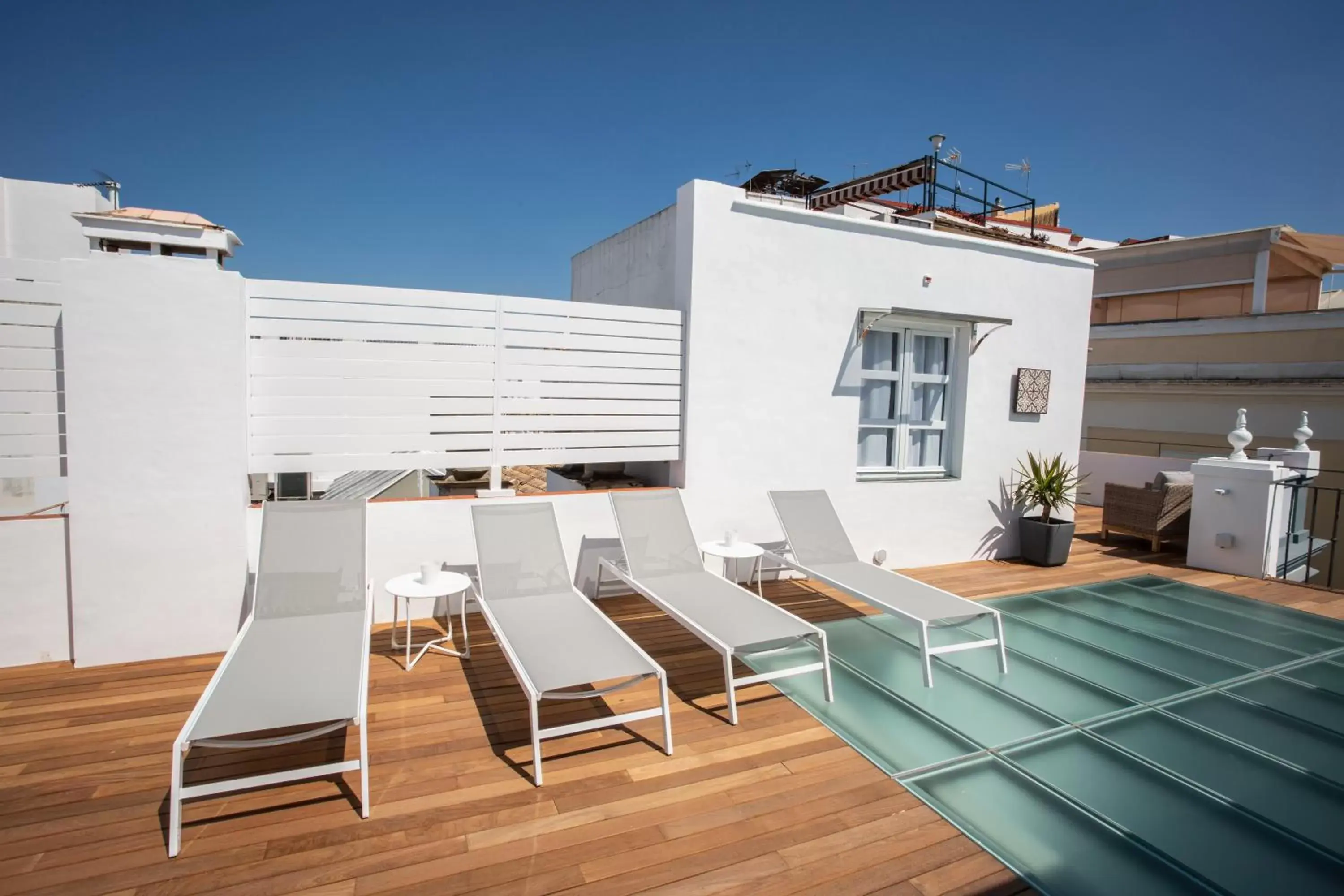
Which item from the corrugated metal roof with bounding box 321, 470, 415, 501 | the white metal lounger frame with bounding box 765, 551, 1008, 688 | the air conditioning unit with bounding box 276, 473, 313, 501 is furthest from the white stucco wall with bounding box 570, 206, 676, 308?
the air conditioning unit with bounding box 276, 473, 313, 501

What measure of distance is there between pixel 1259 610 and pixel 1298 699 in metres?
2.69

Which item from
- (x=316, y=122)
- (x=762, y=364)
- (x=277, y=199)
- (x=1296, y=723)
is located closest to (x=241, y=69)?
(x=316, y=122)

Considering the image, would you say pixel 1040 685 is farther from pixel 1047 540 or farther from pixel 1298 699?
pixel 1047 540

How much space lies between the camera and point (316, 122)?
17531 millimetres

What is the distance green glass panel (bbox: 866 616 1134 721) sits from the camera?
430 centimetres

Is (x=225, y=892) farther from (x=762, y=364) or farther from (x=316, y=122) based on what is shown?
(x=316, y=122)

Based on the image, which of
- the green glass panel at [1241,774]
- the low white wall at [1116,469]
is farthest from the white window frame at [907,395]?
the low white wall at [1116,469]

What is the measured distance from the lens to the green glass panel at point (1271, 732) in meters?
3.69

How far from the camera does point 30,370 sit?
4578mm

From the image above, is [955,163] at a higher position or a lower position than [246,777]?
higher

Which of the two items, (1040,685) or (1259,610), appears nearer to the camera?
(1040,685)

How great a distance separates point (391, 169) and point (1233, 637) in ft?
75.4

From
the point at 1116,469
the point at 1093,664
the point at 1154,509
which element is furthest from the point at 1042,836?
the point at 1116,469

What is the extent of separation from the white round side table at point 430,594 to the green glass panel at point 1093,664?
411 cm
